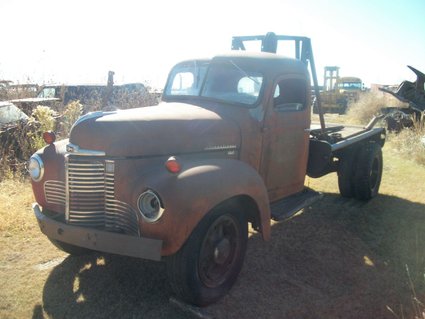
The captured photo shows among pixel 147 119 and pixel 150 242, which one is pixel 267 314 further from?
pixel 147 119

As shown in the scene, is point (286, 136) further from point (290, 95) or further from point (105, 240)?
point (105, 240)

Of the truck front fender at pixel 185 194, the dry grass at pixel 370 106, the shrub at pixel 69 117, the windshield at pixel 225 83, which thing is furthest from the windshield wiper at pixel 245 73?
the dry grass at pixel 370 106

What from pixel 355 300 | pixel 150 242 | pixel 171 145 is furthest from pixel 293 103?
pixel 150 242

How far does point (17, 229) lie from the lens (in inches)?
176

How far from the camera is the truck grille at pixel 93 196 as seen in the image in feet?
9.58

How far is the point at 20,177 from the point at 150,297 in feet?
13.2

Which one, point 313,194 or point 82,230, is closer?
point 82,230

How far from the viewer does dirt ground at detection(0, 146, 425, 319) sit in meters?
3.05

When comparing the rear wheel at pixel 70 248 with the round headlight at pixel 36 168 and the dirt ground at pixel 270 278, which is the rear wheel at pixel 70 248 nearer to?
the dirt ground at pixel 270 278

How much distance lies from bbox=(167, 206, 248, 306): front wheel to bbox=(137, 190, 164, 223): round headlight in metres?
0.32

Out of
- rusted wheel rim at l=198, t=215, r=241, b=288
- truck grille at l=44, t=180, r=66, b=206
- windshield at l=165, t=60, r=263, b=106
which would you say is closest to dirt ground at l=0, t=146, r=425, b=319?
rusted wheel rim at l=198, t=215, r=241, b=288

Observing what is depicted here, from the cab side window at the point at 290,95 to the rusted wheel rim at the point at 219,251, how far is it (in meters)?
1.46

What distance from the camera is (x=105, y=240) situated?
2738 mm

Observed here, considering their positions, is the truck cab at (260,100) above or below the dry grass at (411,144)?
above
